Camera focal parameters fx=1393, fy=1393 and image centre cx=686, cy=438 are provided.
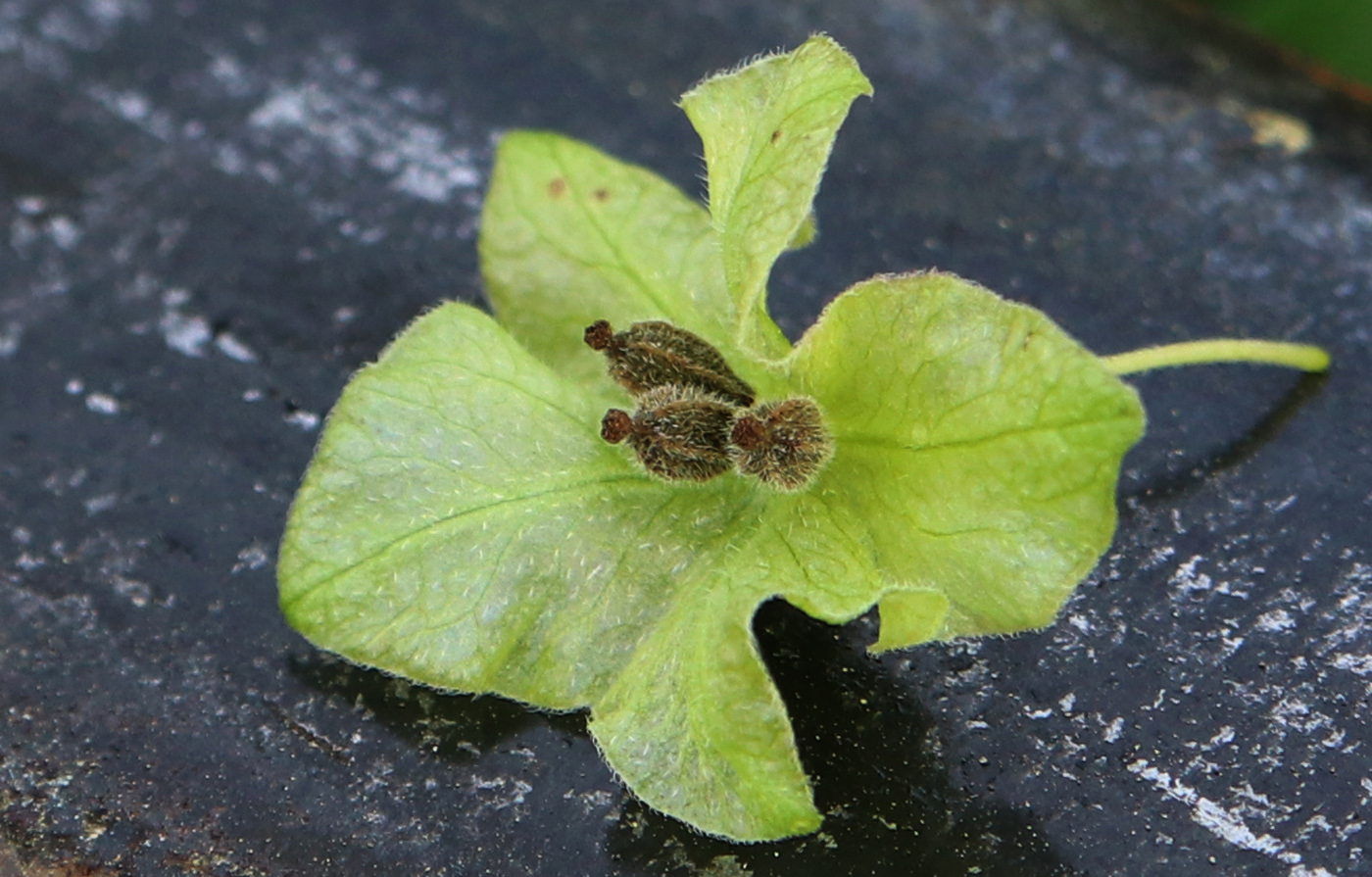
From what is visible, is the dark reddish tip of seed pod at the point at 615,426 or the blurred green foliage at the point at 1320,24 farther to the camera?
the blurred green foliage at the point at 1320,24

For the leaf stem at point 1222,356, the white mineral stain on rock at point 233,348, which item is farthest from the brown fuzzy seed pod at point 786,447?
the white mineral stain on rock at point 233,348

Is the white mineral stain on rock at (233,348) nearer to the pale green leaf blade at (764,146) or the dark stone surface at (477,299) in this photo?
the dark stone surface at (477,299)

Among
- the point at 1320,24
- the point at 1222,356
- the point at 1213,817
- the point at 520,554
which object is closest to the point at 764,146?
the point at 520,554

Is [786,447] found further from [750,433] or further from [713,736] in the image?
[713,736]

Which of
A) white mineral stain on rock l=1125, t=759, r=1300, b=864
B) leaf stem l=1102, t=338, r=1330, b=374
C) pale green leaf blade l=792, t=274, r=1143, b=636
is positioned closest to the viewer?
pale green leaf blade l=792, t=274, r=1143, b=636

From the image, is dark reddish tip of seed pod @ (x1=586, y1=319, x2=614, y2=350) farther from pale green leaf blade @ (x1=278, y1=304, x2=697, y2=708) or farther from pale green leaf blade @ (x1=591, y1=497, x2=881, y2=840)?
pale green leaf blade @ (x1=591, y1=497, x2=881, y2=840)

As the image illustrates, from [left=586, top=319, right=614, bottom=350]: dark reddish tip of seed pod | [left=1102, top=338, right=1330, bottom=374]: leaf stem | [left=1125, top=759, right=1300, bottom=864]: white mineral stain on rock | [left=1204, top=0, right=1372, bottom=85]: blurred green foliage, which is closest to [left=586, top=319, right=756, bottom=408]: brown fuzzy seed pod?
[left=586, top=319, right=614, bottom=350]: dark reddish tip of seed pod

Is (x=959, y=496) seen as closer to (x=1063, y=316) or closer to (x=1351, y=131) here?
(x=1063, y=316)
